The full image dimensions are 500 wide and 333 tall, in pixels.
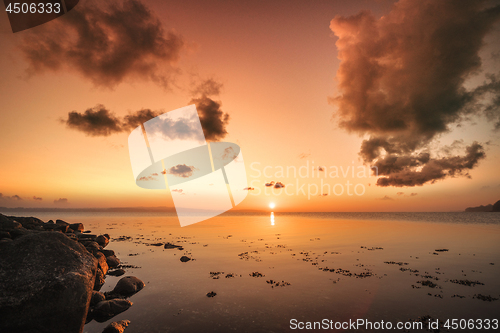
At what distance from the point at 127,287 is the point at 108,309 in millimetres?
3386

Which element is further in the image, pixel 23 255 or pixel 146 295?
Answer: pixel 146 295

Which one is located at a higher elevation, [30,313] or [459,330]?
[30,313]

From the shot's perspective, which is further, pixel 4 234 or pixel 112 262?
pixel 112 262

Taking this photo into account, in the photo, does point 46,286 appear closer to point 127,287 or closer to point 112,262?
point 127,287

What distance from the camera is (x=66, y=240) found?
11.9m

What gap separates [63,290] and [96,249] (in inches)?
610

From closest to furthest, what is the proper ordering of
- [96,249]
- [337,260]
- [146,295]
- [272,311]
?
[272,311], [146,295], [96,249], [337,260]

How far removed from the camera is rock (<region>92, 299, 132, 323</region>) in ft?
39.0

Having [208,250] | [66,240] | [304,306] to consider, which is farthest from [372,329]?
[208,250]

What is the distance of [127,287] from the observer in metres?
15.6

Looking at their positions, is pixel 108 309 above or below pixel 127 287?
above

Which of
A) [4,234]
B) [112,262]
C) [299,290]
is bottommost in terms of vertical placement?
[299,290]

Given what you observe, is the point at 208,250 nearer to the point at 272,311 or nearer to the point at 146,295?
the point at 146,295

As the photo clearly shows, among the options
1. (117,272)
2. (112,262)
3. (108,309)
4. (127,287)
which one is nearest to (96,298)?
(108,309)
